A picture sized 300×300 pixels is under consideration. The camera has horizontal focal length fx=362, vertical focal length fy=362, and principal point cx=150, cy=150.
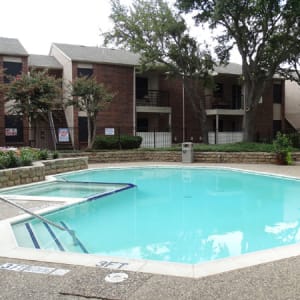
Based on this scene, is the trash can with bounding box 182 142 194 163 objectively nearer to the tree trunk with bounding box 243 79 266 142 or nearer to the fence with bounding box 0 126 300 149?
the fence with bounding box 0 126 300 149

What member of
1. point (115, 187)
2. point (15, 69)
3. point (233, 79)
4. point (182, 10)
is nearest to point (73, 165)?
point (115, 187)

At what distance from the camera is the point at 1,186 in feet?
33.4

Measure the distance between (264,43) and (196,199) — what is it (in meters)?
13.3

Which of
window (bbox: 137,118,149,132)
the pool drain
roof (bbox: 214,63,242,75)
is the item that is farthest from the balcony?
the pool drain

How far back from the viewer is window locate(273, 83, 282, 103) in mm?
29203

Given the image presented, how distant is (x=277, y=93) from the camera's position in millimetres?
29359

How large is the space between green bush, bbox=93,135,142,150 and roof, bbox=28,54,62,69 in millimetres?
6852

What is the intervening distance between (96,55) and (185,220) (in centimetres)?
1862

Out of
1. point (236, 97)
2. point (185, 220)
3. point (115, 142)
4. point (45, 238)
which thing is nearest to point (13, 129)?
point (115, 142)

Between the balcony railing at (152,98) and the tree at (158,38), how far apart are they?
3615mm

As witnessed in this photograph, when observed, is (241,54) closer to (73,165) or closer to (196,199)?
(73,165)

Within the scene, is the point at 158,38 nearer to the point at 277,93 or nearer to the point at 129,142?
the point at 129,142

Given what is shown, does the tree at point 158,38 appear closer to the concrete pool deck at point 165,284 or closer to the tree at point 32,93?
the tree at point 32,93

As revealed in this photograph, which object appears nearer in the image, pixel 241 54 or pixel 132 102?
pixel 241 54
